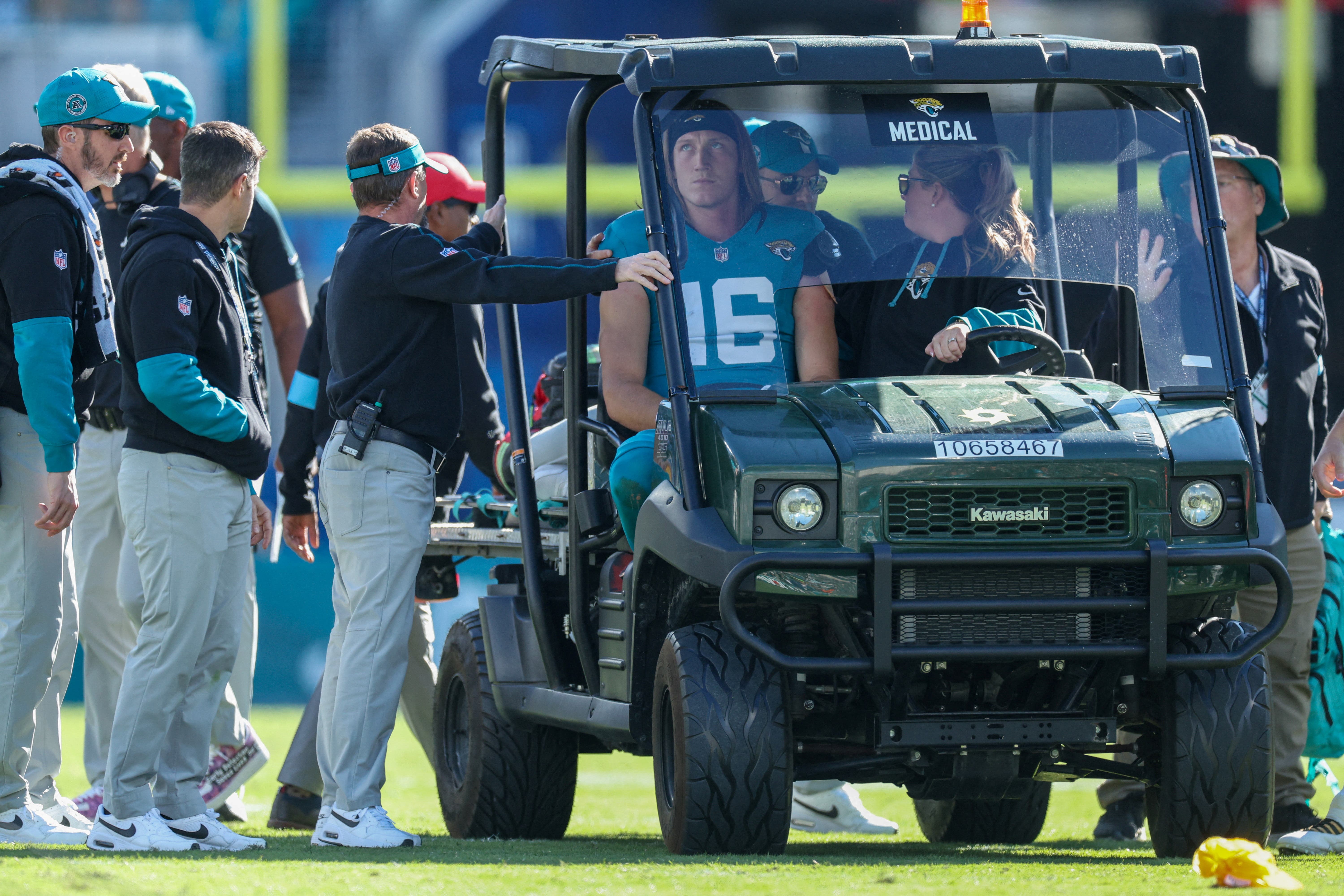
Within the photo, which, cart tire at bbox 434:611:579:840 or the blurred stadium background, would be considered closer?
cart tire at bbox 434:611:579:840

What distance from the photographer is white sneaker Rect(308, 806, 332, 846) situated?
6203mm

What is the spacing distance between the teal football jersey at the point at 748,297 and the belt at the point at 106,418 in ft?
6.45

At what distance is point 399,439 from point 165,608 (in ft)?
2.56

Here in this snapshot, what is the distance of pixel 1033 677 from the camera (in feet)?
18.5

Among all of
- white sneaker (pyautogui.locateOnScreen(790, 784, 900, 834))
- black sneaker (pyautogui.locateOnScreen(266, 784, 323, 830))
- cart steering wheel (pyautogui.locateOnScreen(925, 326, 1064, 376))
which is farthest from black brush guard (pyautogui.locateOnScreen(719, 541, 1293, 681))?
black sneaker (pyautogui.locateOnScreen(266, 784, 323, 830))

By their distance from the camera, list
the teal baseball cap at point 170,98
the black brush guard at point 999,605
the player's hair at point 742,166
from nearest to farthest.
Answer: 1. the black brush guard at point 999,605
2. the player's hair at point 742,166
3. the teal baseball cap at point 170,98

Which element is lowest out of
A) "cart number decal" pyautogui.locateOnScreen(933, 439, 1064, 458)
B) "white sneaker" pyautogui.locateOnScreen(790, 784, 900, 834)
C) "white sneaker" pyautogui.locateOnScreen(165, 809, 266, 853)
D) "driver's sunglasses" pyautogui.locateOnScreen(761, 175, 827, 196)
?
"white sneaker" pyautogui.locateOnScreen(790, 784, 900, 834)

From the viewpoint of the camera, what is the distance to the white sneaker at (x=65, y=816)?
6.53 meters

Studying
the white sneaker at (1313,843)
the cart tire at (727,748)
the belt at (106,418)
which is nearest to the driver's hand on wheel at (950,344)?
the cart tire at (727,748)

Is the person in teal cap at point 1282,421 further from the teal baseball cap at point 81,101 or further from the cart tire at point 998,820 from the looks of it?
the teal baseball cap at point 81,101

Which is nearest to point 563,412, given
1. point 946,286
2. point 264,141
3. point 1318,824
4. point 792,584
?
point 946,286

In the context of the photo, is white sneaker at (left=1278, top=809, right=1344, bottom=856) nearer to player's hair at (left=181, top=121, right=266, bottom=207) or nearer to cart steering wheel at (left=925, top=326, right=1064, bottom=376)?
cart steering wheel at (left=925, top=326, right=1064, bottom=376)

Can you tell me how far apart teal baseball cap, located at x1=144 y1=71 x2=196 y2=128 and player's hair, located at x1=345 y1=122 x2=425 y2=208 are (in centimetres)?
175

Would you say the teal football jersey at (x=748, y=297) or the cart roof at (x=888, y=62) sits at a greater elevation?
the cart roof at (x=888, y=62)
